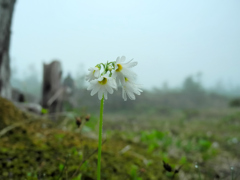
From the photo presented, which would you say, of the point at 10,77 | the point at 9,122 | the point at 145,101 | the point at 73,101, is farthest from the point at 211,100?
the point at 9,122

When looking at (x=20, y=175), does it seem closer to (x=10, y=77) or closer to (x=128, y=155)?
(x=128, y=155)

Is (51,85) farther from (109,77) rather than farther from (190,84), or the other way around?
(190,84)

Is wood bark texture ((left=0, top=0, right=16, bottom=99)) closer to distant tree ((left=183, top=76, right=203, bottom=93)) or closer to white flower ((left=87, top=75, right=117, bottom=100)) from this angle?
white flower ((left=87, top=75, right=117, bottom=100))

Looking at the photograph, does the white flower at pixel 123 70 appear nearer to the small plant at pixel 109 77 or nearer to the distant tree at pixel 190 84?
the small plant at pixel 109 77

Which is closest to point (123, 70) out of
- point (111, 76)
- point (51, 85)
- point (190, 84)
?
point (111, 76)

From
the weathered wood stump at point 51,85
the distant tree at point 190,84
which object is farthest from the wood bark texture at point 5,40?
the distant tree at point 190,84

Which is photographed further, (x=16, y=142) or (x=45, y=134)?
(x=45, y=134)
